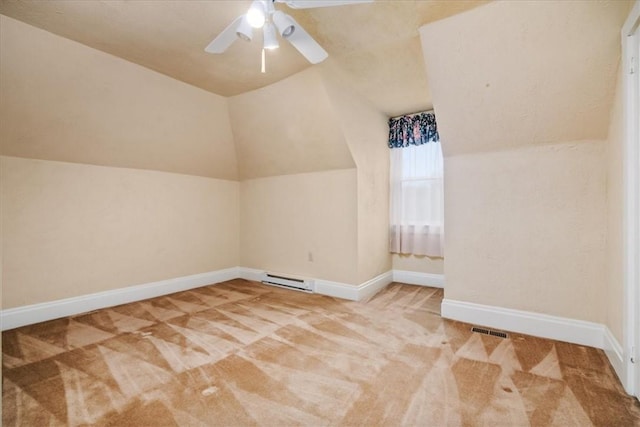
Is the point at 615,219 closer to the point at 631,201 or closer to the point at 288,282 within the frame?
the point at 631,201

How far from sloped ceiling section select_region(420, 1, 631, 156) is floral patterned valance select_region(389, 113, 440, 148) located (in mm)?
1306

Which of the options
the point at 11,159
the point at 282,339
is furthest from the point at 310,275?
the point at 11,159

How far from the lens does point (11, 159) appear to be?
2.61 m

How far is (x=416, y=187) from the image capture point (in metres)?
3.93

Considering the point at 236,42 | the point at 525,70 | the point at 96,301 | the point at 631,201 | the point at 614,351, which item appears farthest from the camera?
the point at 96,301

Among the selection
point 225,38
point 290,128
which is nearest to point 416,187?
point 290,128

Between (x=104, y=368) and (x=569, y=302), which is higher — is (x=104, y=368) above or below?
below

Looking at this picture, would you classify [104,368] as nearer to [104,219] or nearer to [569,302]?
[104,219]

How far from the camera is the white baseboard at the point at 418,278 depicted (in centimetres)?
386

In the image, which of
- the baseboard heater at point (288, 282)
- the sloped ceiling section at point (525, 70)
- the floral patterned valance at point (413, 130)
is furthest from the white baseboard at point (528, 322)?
the floral patterned valance at point (413, 130)

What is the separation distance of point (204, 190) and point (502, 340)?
12.5 feet

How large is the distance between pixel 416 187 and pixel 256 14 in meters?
3.01

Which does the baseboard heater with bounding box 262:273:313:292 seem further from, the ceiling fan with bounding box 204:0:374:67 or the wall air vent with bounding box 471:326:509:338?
the ceiling fan with bounding box 204:0:374:67

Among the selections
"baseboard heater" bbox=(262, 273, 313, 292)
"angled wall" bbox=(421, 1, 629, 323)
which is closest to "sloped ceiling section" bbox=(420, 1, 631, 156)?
"angled wall" bbox=(421, 1, 629, 323)
